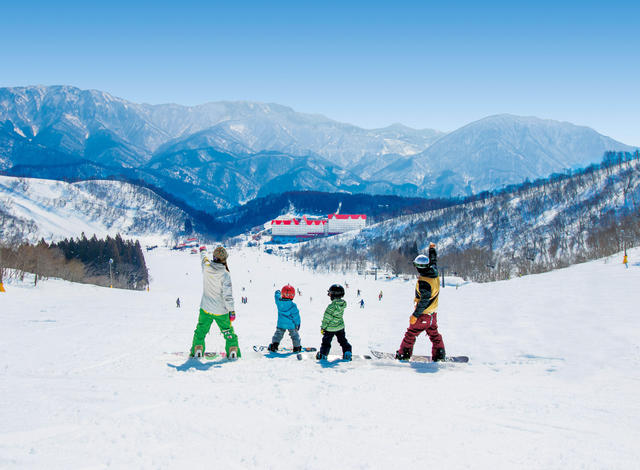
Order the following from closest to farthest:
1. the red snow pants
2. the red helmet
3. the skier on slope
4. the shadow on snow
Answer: the shadow on snow → the skier on slope → the red snow pants → the red helmet

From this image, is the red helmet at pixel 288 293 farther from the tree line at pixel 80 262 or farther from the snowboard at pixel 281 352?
the tree line at pixel 80 262

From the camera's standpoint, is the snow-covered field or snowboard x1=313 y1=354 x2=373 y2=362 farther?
snowboard x1=313 y1=354 x2=373 y2=362

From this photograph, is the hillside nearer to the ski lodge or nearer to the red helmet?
the ski lodge

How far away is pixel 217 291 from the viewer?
890 centimetres

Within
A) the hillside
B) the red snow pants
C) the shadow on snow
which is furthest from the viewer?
the hillside

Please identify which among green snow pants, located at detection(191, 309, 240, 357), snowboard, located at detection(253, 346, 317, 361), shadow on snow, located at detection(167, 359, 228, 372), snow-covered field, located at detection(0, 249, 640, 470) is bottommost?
shadow on snow, located at detection(167, 359, 228, 372)

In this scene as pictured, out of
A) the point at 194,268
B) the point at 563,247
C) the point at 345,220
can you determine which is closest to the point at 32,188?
the point at 194,268

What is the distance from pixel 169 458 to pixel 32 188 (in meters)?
239

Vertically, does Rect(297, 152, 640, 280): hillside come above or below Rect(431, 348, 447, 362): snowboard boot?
above

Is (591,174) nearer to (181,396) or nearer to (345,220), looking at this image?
(345,220)

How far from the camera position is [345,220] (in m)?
196

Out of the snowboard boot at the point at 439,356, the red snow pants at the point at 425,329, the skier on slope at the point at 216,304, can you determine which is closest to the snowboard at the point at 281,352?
the skier on slope at the point at 216,304

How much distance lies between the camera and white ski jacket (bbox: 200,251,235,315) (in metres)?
8.88

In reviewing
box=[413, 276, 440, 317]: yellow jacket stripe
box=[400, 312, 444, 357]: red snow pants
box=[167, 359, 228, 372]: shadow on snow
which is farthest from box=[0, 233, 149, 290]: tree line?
box=[413, 276, 440, 317]: yellow jacket stripe
